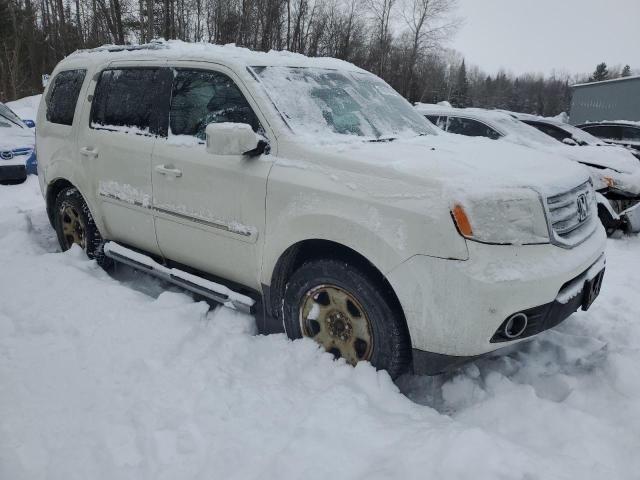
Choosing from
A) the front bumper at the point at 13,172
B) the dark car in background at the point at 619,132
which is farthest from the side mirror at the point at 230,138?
the dark car in background at the point at 619,132

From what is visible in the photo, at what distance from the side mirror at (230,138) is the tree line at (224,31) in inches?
1073

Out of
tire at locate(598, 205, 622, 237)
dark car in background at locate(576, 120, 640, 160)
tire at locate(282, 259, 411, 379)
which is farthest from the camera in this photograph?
dark car in background at locate(576, 120, 640, 160)

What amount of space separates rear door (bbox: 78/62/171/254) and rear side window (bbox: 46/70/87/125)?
0.30 metres

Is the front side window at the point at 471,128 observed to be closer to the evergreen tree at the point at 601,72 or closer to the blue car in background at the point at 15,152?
the blue car in background at the point at 15,152

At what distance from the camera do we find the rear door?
3617 mm

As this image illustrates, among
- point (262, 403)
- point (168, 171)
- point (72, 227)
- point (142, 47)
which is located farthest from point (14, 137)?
point (262, 403)

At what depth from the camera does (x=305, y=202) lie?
2758 millimetres

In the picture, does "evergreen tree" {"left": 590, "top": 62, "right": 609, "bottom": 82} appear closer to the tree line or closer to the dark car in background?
the tree line

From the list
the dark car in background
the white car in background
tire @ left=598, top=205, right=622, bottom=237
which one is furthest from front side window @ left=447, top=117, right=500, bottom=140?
the dark car in background

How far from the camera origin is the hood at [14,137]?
27.2 ft

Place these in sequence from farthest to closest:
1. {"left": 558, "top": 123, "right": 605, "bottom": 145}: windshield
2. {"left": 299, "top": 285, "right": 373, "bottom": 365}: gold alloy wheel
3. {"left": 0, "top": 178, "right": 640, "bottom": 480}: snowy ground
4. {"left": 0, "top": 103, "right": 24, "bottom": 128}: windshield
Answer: {"left": 0, "top": 103, "right": 24, "bottom": 128}: windshield → {"left": 558, "top": 123, "right": 605, "bottom": 145}: windshield → {"left": 299, "top": 285, "right": 373, "bottom": 365}: gold alloy wheel → {"left": 0, "top": 178, "right": 640, "bottom": 480}: snowy ground

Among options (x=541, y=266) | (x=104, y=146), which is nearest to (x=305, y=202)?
(x=541, y=266)

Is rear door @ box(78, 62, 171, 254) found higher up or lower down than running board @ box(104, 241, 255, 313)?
higher up

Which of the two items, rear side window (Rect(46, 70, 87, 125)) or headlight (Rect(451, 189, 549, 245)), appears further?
rear side window (Rect(46, 70, 87, 125))
